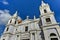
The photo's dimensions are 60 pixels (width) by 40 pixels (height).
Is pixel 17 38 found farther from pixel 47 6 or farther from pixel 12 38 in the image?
pixel 47 6

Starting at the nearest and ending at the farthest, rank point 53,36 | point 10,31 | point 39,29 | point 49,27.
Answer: point 53,36 < point 49,27 < point 39,29 < point 10,31

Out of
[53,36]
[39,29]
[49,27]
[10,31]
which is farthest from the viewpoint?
[10,31]

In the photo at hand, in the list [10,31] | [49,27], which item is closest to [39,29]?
[49,27]

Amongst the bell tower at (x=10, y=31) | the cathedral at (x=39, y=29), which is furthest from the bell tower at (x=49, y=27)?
the bell tower at (x=10, y=31)

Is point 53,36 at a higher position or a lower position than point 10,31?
lower

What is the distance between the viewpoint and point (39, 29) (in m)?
26.8

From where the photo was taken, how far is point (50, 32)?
909 inches

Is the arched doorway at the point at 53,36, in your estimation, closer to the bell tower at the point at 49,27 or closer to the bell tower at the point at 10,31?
the bell tower at the point at 49,27

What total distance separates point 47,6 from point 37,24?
23.5 ft

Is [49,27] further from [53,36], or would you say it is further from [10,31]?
[10,31]

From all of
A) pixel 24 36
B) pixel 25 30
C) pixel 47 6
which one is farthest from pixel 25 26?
pixel 47 6

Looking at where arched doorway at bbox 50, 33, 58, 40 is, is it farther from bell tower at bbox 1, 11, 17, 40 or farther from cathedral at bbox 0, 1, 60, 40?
bell tower at bbox 1, 11, 17, 40

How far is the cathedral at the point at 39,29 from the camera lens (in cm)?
2308

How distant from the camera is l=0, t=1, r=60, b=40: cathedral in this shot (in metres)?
23.1
